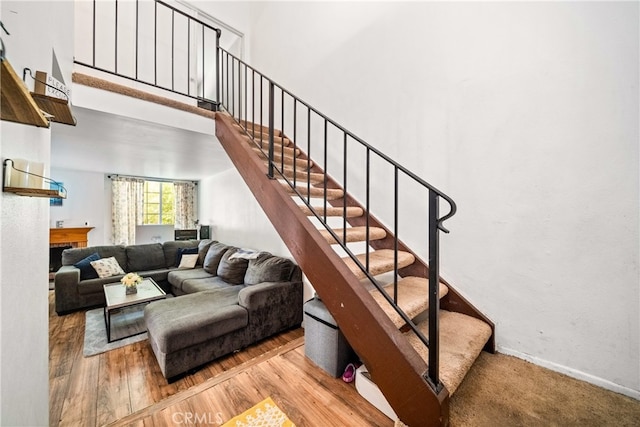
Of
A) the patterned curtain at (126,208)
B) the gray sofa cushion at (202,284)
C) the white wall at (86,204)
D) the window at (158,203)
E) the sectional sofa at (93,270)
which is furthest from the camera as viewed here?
the window at (158,203)

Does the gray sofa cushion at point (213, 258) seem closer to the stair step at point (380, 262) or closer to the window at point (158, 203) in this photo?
the window at point (158, 203)

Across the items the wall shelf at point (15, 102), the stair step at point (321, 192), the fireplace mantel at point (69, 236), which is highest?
the wall shelf at point (15, 102)

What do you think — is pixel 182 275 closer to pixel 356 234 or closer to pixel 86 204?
pixel 86 204

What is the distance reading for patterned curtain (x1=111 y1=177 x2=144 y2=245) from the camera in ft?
18.2

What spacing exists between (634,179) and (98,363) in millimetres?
4031

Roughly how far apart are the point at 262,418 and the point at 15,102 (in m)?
1.78

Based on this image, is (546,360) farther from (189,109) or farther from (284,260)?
(189,109)

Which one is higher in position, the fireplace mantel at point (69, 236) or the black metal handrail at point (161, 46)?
the black metal handrail at point (161, 46)

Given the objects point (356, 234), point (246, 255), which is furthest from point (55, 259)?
point (356, 234)

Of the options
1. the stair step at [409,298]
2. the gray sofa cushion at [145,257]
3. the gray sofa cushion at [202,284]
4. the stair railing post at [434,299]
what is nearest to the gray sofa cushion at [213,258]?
the gray sofa cushion at [202,284]

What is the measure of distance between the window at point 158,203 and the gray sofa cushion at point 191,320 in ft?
14.0

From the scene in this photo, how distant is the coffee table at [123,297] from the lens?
9.14 feet

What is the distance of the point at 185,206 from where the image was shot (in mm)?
6359

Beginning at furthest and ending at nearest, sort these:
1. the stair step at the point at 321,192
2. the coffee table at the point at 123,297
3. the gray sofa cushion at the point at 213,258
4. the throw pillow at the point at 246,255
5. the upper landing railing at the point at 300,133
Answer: the gray sofa cushion at the point at 213,258
the throw pillow at the point at 246,255
the coffee table at the point at 123,297
the stair step at the point at 321,192
the upper landing railing at the point at 300,133
